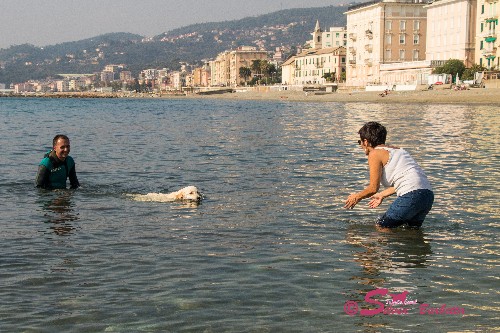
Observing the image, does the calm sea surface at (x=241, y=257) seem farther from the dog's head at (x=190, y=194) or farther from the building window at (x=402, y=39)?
the building window at (x=402, y=39)

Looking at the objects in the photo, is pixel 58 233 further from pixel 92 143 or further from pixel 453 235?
pixel 92 143

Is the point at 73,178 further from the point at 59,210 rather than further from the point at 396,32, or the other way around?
the point at 396,32

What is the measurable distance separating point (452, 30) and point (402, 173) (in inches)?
3712

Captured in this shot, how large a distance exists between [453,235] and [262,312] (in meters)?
4.57

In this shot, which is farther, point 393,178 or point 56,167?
point 56,167

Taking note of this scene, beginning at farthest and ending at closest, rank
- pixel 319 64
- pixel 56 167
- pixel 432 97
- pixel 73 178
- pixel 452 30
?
pixel 319 64, pixel 452 30, pixel 432 97, pixel 73 178, pixel 56 167

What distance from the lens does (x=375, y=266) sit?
8.18 meters

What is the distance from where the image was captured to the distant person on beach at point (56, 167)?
1318 centimetres

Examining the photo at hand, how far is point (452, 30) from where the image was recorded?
97.3m

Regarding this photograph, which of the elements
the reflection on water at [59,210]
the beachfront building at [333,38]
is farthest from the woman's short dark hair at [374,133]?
the beachfront building at [333,38]

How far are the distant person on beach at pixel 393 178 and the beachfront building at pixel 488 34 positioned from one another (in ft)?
257

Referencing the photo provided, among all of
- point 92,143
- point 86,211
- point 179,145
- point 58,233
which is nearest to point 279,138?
point 179,145

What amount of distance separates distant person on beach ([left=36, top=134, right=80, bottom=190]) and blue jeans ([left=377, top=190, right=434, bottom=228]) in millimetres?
6757

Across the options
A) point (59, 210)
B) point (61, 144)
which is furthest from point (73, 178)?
point (59, 210)
